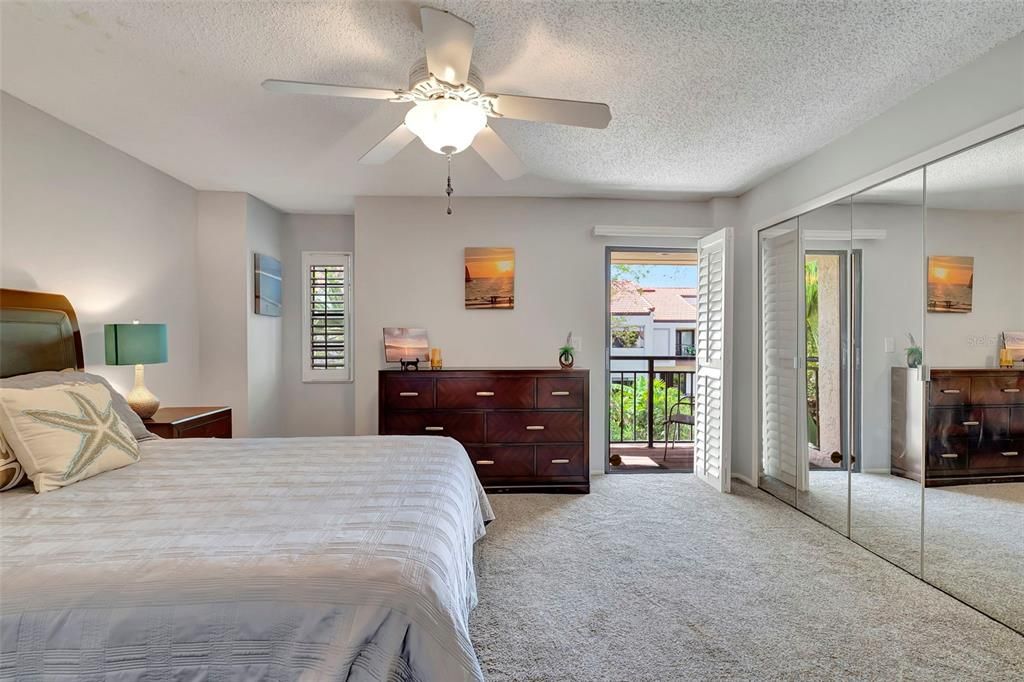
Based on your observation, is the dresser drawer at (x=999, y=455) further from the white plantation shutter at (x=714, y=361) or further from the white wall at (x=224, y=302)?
the white wall at (x=224, y=302)

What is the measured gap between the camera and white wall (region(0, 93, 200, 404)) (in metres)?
2.45

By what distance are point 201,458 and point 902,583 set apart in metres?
3.46

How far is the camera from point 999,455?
7.02 ft

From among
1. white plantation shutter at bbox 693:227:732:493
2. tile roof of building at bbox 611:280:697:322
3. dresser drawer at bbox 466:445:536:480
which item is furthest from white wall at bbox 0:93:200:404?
tile roof of building at bbox 611:280:697:322

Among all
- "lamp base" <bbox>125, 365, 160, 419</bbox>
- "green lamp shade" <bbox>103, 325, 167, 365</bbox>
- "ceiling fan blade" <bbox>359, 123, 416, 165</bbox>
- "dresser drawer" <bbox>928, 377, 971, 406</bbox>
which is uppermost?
"ceiling fan blade" <bbox>359, 123, 416, 165</bbox>

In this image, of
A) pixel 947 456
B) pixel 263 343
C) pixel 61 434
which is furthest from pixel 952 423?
pixel 263 343

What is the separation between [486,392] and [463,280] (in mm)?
1123

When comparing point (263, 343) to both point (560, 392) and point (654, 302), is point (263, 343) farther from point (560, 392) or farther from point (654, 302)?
point (654, 302)

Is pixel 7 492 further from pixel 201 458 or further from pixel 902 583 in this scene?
pixel 902 583

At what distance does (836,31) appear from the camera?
1.89m

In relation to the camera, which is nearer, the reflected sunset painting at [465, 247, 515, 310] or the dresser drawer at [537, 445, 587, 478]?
the dresser drawer at [537, 445, 587, 478]

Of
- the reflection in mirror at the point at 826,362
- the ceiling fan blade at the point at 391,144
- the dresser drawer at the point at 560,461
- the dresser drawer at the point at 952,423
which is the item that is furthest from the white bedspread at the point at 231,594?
the reflection in mirror at the point at 826,362

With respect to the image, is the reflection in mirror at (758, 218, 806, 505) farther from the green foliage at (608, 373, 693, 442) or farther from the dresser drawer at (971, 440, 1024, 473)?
the green foliage at (608, 373, 693, 442)

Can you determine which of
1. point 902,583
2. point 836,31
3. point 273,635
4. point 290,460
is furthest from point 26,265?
point 902,583
